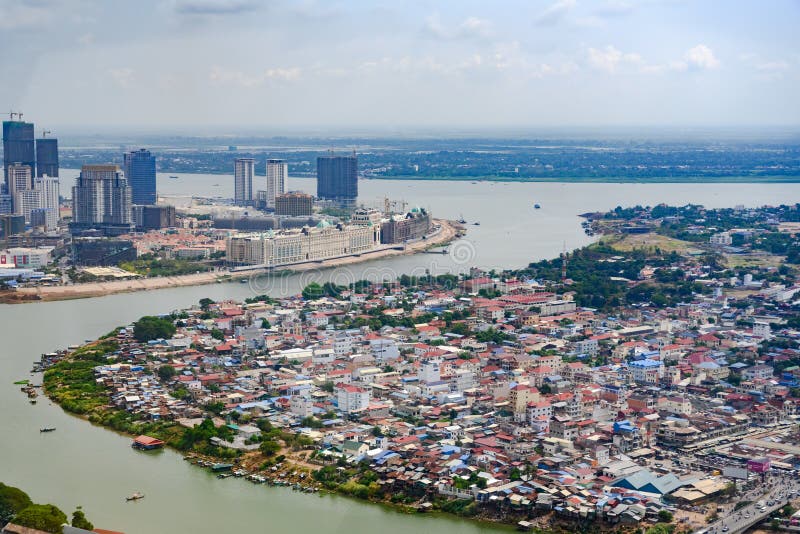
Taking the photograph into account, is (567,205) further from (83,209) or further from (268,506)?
(268,506)

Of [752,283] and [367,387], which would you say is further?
[752,283]

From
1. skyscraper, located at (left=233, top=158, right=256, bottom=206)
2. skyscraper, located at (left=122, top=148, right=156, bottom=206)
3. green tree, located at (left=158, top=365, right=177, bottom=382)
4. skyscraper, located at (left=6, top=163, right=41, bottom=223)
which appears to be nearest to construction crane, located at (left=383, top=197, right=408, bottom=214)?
skyscraper, located at (left=233, top=158, right=256, bottom=206)

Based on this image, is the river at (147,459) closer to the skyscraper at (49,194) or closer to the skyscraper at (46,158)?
the skyscraper at (49,194)

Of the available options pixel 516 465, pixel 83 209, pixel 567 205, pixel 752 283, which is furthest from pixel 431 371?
pixel 567 205

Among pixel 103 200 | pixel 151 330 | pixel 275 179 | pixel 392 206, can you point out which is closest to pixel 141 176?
pixel 275 179

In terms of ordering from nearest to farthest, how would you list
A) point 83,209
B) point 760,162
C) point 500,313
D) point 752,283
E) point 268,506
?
1. point 268,506
2. point 500,313
3. point 752,283
4. point 83,209
5. point 760,162

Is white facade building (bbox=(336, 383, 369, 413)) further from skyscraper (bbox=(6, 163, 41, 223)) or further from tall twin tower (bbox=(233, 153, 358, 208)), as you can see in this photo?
tall twin tower (bbox=(233, 153, 358, 208))

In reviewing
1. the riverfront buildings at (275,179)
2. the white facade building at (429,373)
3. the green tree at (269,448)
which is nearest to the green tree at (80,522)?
the green tree at (269,448)
